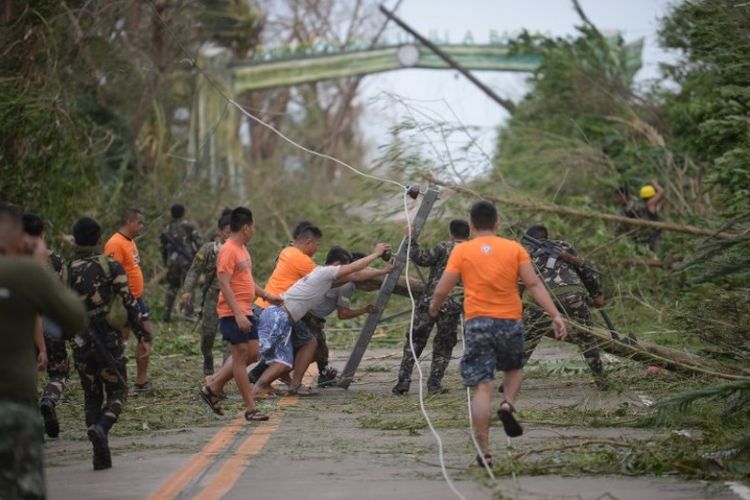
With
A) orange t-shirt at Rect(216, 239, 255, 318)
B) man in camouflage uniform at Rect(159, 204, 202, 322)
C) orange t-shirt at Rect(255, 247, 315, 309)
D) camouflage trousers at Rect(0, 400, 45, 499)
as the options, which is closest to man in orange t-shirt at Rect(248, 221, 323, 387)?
orange t-shirt at Rect(255, 247, 315, 309)

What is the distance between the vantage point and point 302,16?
52.4 metres

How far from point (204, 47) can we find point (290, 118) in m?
15.4

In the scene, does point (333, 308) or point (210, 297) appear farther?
point (210, 297)

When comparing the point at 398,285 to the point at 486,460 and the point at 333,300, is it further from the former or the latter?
the point at 486,460

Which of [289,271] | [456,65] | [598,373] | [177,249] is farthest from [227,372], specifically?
[456,65]

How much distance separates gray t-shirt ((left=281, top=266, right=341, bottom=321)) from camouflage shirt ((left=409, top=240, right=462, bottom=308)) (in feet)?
2.73

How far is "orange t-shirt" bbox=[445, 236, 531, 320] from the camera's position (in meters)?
10.2

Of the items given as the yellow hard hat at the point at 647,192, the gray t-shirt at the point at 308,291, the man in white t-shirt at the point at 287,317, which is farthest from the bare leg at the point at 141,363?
the yellow hard hat at the point at 647,192

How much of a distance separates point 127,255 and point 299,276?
1.80 meters

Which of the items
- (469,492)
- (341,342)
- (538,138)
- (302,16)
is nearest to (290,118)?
(302,16)

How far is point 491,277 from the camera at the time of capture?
10.2 m

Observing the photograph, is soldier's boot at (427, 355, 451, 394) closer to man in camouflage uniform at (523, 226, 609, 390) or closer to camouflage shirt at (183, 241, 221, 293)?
man in camouflage uniform at (523, 226, 609, 390)

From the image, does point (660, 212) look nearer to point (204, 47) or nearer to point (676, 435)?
point (676, 435)

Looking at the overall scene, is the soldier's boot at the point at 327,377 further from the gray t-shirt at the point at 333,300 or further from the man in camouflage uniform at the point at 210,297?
the man in camouflage uniform at the point at 210,297
